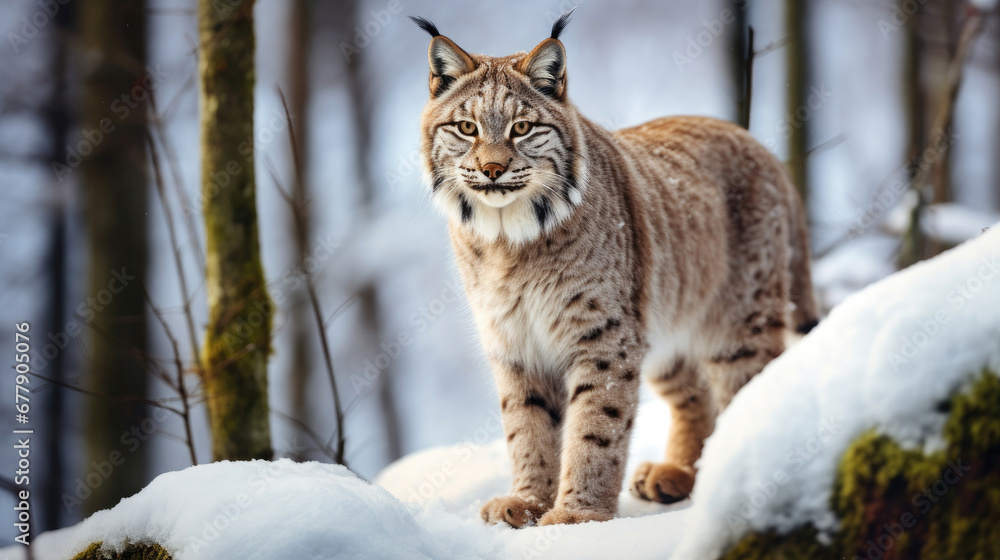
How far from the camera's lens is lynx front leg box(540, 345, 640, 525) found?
3.47 metres

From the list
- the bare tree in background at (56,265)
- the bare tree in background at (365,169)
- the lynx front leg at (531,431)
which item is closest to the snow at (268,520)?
the lynx front leg at (531,431)

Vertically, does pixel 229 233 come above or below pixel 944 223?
above

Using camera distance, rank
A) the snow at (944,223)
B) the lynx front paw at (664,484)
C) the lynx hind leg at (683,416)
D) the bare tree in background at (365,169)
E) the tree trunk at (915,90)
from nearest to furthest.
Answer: the lynx front paw at (664,484), the lynx hind leg at (683,416), the snow at (944,223), the tree trunk at (915,90), the bare tree in background at (365,169)

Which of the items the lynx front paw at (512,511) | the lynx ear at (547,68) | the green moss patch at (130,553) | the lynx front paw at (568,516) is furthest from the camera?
the lynx ear at (547,68)

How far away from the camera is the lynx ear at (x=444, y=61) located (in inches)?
147

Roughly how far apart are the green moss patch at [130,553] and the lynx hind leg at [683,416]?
102 inches

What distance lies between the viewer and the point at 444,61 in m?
3.81

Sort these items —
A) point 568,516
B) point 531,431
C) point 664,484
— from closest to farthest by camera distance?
point 568,516
point 531,431
point 664,484

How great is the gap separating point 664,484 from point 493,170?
6.45ft

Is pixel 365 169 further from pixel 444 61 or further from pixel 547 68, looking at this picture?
pixel 547 68

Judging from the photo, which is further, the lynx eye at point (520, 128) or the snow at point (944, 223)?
the snow at point (944, 223)

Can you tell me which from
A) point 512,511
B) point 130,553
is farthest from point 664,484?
point 130,553

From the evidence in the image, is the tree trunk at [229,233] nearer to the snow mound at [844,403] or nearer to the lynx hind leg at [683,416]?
the lynx hind leg at [683,416]

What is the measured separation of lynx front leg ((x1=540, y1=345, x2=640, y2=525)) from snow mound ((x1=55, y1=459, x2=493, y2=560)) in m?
0.70
